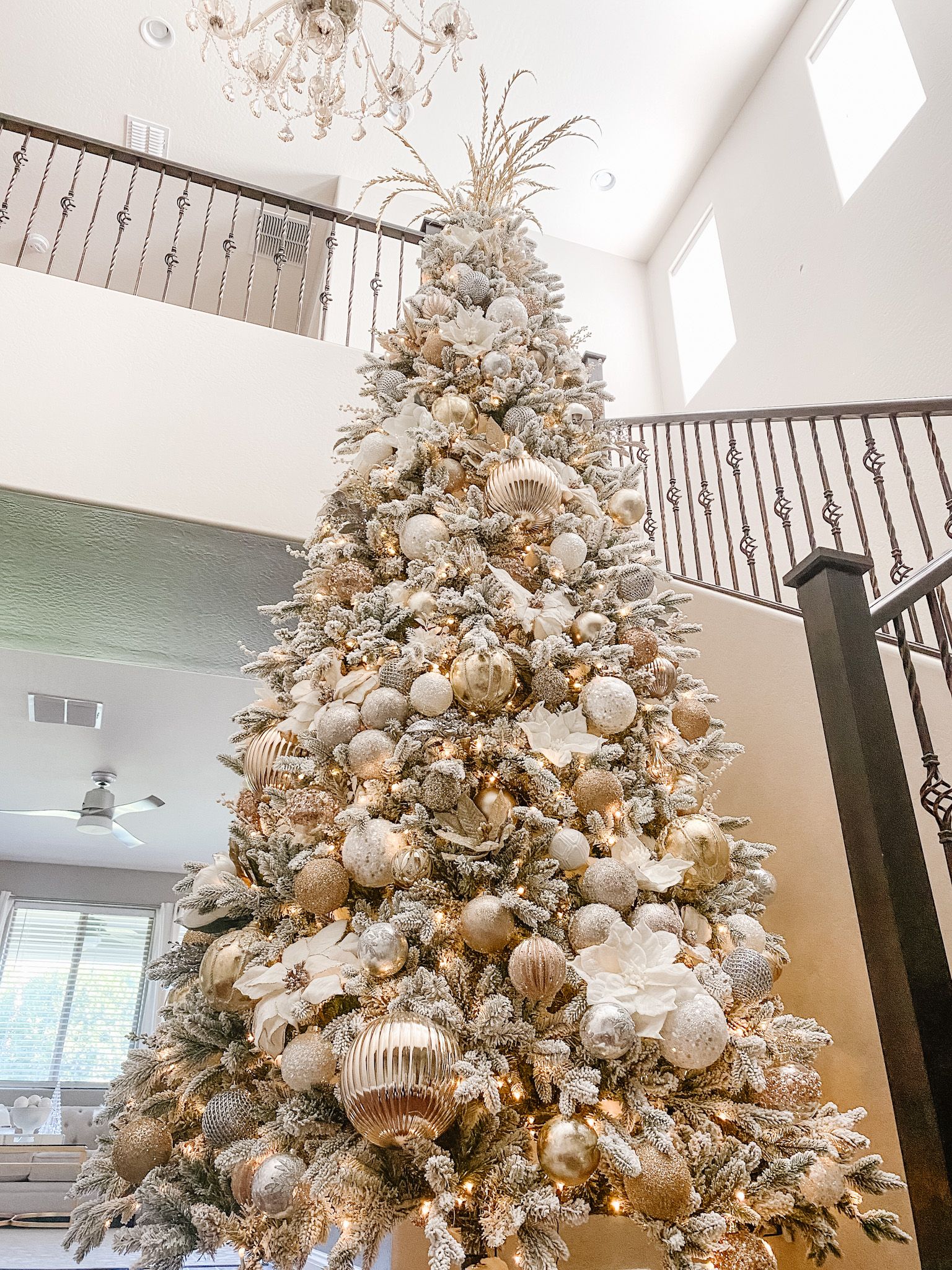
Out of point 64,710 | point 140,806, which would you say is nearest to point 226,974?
point 64,710

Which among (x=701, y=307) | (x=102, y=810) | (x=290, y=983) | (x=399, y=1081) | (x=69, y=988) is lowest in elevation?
(x=69, y=988)

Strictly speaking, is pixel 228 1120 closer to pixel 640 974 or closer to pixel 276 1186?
pixel 276 1186

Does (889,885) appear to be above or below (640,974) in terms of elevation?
above

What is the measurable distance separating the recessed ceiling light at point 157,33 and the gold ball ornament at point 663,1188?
648 centimetres

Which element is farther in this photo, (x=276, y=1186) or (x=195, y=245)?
(x=195, y=245)

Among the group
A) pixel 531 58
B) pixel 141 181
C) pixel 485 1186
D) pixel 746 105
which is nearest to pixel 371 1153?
Answer: pixel 485 1186

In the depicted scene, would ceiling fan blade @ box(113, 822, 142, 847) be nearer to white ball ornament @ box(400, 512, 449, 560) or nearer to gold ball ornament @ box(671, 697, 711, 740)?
white ball ornament @ box(400, 512, 449, 560)

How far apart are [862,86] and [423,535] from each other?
15.5 ft

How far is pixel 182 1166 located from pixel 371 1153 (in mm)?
350

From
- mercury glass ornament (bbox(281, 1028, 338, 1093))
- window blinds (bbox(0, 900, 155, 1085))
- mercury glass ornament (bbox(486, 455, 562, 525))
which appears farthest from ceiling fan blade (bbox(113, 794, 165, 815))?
mercury glass ornament (bbox(281, 1028, 338, 1093))

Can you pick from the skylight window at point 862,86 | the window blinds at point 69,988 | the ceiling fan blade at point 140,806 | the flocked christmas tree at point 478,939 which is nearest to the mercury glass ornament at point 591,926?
the flocked christmas tree at point 478,939

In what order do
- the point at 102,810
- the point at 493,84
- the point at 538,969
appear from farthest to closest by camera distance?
1. the point at 102,810
2. the point at 493,84
3. the point at 538,969

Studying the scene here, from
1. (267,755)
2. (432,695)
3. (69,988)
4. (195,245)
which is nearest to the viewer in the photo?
(432,695)

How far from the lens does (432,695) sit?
1429 millimetres
